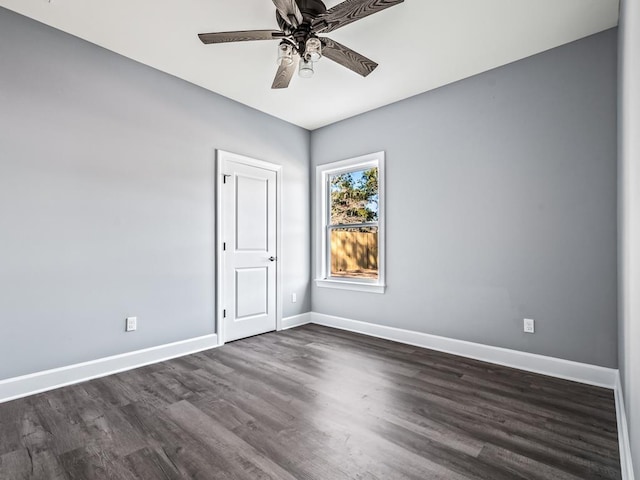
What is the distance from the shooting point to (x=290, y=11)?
2.00m

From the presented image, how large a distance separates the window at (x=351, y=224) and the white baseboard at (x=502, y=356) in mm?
514

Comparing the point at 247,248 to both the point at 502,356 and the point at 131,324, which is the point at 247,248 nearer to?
the point at 131,324

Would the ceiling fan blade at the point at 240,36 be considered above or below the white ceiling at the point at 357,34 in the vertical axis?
below

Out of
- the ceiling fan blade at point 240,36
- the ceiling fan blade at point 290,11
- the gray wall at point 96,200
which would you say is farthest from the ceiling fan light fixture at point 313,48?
the gray wall at point 96,200

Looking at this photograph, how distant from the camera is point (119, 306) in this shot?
9.57 ft

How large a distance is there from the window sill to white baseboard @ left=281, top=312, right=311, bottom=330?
0.49m

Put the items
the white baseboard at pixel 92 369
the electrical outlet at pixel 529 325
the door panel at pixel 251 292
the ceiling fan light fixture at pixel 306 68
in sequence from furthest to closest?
the door panel at pixel 251 292 → the electrical outlet at pixel 529 325 → the white baseboard at pixel 92 369 → the ceiling fan light fixture at pixel 306 68

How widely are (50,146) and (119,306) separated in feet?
4.63

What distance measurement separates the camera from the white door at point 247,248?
378cm

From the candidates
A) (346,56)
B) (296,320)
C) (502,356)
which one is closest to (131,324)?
(296,320)

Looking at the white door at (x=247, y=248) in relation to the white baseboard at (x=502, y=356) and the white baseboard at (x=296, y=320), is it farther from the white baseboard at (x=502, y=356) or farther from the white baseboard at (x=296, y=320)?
the white baseboard at (x=502, y=356)

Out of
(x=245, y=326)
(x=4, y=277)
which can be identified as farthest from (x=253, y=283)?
(x=4, y=277)

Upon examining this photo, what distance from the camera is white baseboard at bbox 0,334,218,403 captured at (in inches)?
94.3

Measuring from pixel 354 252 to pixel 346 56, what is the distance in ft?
8.25
